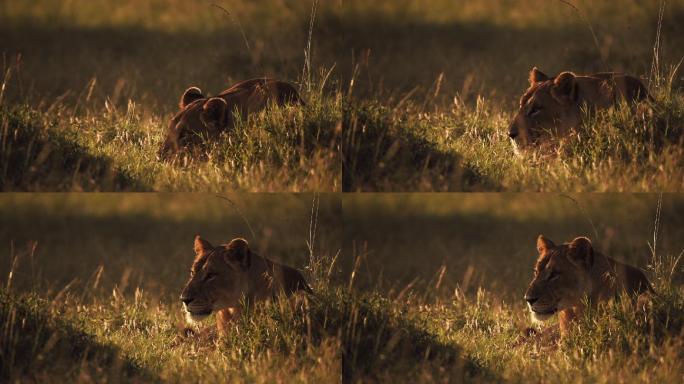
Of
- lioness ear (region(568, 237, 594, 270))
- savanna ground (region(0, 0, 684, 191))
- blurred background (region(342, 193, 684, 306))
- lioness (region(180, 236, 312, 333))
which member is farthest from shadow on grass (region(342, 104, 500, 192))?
lioness (region(180, 236, 312, 333))

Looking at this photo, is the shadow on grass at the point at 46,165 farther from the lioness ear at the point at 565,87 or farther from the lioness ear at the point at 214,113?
the lioness ear at the point at 565,87

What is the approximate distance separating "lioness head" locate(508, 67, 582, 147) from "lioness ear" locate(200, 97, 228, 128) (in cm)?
178

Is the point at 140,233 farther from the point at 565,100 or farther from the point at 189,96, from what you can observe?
the point at 565,100

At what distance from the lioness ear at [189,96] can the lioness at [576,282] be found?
2.41 m

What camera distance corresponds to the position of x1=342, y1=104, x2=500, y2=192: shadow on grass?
10.6 metres

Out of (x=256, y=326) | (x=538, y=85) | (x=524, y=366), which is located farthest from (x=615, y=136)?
(x=256, y=326)

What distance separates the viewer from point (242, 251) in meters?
10.8

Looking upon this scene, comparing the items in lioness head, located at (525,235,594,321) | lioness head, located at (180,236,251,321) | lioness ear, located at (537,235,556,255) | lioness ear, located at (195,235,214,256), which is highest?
lioness ear, located at (537,235,556,255)

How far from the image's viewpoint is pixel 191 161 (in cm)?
1073

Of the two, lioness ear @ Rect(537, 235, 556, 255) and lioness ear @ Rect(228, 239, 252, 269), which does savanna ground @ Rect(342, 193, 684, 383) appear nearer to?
lioness ear @ Rect(537, 235, 556, 255)

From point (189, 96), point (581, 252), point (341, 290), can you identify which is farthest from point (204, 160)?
point (581, 252)

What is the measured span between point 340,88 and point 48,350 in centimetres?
238

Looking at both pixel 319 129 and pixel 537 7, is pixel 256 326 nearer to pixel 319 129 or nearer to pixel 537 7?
pixel 319 129

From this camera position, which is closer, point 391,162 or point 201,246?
point 391,162
